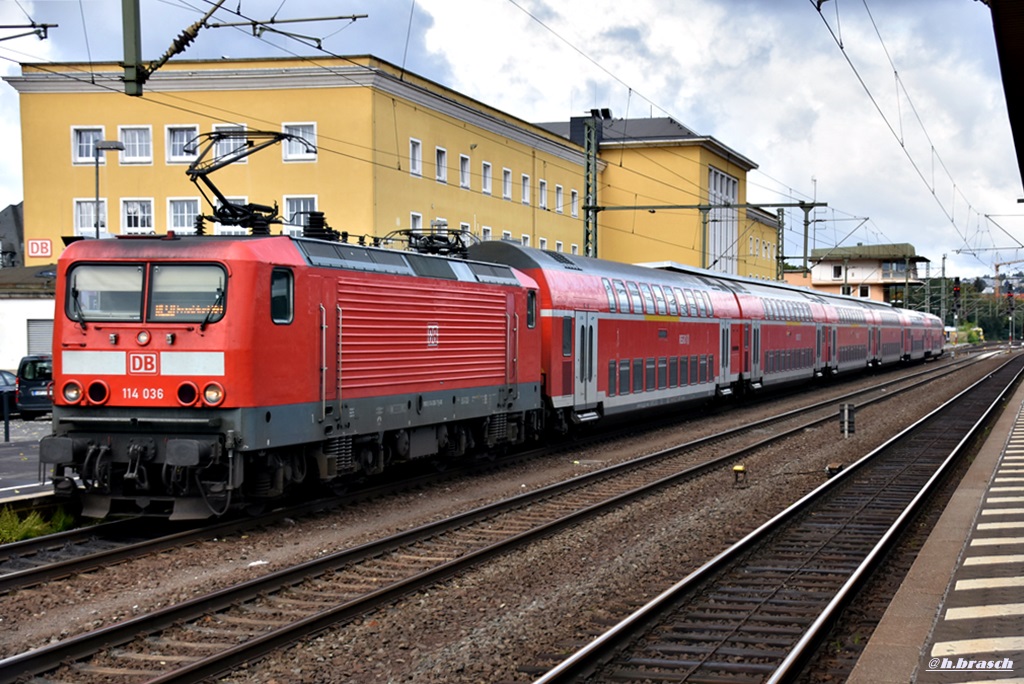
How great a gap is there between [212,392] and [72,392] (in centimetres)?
171

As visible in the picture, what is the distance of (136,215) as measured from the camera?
41562 mm

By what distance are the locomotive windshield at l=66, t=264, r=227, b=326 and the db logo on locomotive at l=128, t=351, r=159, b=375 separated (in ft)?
1.27

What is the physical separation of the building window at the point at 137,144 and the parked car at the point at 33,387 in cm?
1226

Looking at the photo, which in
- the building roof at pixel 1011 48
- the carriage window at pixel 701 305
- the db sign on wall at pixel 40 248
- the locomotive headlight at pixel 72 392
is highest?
the db sign on wall at pixel 40 248

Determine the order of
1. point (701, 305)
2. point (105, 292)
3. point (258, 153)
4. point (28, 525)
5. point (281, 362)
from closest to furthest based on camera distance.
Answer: point (28, 525) < point (105, 292) < point (281, 362) < point (701, 305) < point (258, 153)

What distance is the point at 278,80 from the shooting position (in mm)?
39844

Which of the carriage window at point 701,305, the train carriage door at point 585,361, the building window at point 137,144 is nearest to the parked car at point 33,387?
the building window at point 137,144

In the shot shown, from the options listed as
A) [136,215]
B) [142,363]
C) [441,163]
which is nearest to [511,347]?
[142,363]

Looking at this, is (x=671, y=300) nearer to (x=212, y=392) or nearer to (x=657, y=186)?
(x=212, y=392)

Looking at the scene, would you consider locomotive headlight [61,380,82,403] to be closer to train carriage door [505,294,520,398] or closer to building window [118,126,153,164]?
train carriage door [505,294,520,398]

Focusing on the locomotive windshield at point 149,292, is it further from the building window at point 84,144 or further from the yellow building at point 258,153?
the building window at point 84,144

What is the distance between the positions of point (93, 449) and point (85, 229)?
1272 inches

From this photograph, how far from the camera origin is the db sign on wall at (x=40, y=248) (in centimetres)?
4256

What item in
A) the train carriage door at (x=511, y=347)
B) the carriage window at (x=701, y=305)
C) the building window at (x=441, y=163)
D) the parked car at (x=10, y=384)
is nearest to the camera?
the train carriage door at (x=511, y=347)
